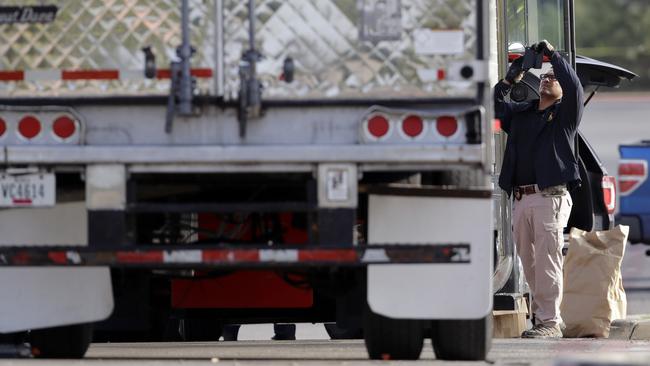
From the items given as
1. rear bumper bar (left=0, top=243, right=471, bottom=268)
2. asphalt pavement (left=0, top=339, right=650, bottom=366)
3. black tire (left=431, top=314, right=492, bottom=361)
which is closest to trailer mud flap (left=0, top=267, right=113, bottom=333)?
asphalt pavement (left=0, top=339, right=650, bottom=366)

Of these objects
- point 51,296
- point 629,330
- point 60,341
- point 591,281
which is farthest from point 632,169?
point 51,296

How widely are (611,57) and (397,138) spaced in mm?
54215

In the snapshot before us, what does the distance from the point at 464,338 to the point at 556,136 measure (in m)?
2.91

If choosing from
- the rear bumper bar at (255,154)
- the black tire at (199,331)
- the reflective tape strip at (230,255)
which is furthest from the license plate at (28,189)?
the black tire at (199,331)

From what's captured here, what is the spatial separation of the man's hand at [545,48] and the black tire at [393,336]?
2998mm

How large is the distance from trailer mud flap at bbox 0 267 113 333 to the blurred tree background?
189 ft

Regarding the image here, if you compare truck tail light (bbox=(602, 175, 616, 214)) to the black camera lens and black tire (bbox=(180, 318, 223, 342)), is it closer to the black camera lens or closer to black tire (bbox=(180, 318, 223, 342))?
the black camera lens

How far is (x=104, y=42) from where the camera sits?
28.2 ft

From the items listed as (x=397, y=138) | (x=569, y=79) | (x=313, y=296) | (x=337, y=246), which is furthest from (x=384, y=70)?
(x=569, y=79)

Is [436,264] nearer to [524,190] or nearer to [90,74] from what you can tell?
[90,74]

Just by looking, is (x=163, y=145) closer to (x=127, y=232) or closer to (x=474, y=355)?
(x=127, y=232)

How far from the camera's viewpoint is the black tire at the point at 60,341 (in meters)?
9.50

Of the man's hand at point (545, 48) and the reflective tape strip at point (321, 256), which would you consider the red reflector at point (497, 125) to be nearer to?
the man's hand at point (545, 48)

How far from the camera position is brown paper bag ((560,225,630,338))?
11.9 m
